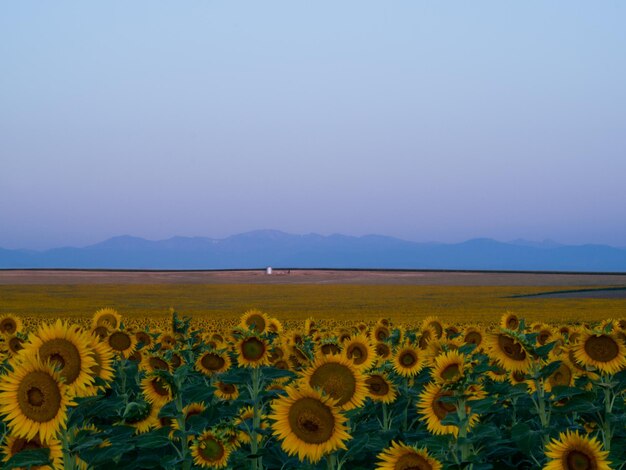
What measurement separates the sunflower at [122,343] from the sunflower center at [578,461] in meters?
5.88

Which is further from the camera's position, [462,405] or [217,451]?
[217,451]

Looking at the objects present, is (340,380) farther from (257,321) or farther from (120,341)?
(257,321)

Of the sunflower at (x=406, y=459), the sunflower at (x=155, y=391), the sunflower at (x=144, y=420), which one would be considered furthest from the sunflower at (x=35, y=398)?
the sunflower at (x=155, y=391)

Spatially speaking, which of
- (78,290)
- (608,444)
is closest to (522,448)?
(608,444)

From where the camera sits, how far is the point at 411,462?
4770 millimetres

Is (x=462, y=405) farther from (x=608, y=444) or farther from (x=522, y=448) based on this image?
(x=608, y=444)

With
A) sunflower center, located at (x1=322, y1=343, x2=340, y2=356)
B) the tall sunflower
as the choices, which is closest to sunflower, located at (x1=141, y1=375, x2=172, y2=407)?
the tall sunflower

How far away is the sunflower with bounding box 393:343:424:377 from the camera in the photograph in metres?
8.31

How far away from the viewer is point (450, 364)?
6660 millimetres

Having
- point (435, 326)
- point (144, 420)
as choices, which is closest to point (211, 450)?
point (144, 420)

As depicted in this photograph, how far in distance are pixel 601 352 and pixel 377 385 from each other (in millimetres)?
2216

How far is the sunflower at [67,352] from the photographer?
4652 millimetres

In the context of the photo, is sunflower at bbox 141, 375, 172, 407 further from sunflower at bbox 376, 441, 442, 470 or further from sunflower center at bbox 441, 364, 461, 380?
sunflower at bbox 376, 441, 442, 470

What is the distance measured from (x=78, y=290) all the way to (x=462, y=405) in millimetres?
65704
